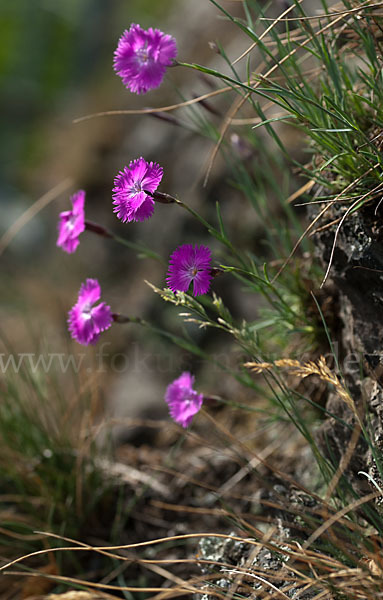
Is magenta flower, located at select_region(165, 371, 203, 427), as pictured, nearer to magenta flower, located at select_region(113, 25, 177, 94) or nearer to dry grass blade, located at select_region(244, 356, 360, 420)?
dry grass blade, located at select_region(244, 356, 360, 420)

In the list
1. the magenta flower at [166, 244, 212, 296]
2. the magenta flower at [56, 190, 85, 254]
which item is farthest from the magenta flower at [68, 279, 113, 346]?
the magenta flower at [166, 244, 212, 296]

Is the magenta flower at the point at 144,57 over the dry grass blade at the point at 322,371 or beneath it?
over

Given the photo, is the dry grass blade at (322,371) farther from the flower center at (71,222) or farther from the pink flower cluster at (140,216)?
the flower center at (71,222)

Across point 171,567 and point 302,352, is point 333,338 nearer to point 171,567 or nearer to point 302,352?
point 302,352

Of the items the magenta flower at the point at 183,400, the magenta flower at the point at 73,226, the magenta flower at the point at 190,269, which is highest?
the magenta flower at the point at 73,226

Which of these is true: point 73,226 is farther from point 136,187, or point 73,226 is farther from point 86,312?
point 136,187

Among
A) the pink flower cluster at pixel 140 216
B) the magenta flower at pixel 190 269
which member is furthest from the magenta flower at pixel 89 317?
the magenta flower at pixel 190 269
